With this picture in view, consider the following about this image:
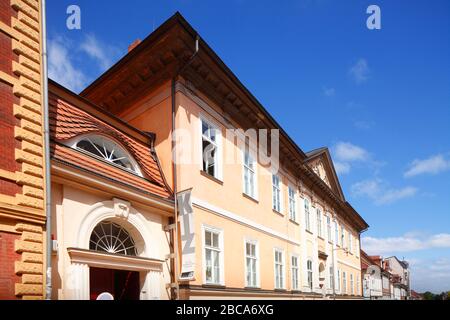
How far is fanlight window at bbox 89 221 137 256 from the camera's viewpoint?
9.43 meters

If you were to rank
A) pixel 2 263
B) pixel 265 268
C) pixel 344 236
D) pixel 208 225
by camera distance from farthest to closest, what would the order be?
pixel 344 236, pixel 265 268, pixel 208 225, pixel 2 263

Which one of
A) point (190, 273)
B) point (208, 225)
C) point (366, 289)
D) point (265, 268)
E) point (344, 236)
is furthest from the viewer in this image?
point (366, 289)

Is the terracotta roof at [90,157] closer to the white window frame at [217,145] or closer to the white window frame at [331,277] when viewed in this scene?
the white window frame at [217,145]

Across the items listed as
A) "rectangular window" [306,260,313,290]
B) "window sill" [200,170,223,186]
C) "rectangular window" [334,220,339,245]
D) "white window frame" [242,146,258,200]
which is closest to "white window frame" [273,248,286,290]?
"white window frame" [242,146,258,200]

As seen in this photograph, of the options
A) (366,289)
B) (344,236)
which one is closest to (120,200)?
(344,236)

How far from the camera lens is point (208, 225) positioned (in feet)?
40.4

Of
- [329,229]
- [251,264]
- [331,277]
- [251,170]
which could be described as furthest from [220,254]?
[329,229]

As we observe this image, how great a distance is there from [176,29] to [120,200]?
490cm

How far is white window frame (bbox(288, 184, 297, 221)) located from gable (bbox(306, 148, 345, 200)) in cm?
428

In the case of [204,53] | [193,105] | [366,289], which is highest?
[204,53]

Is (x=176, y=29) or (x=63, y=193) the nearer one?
(x=63, y=193)

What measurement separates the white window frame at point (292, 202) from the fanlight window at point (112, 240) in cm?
1086

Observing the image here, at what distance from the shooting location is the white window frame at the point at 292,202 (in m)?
19.9
